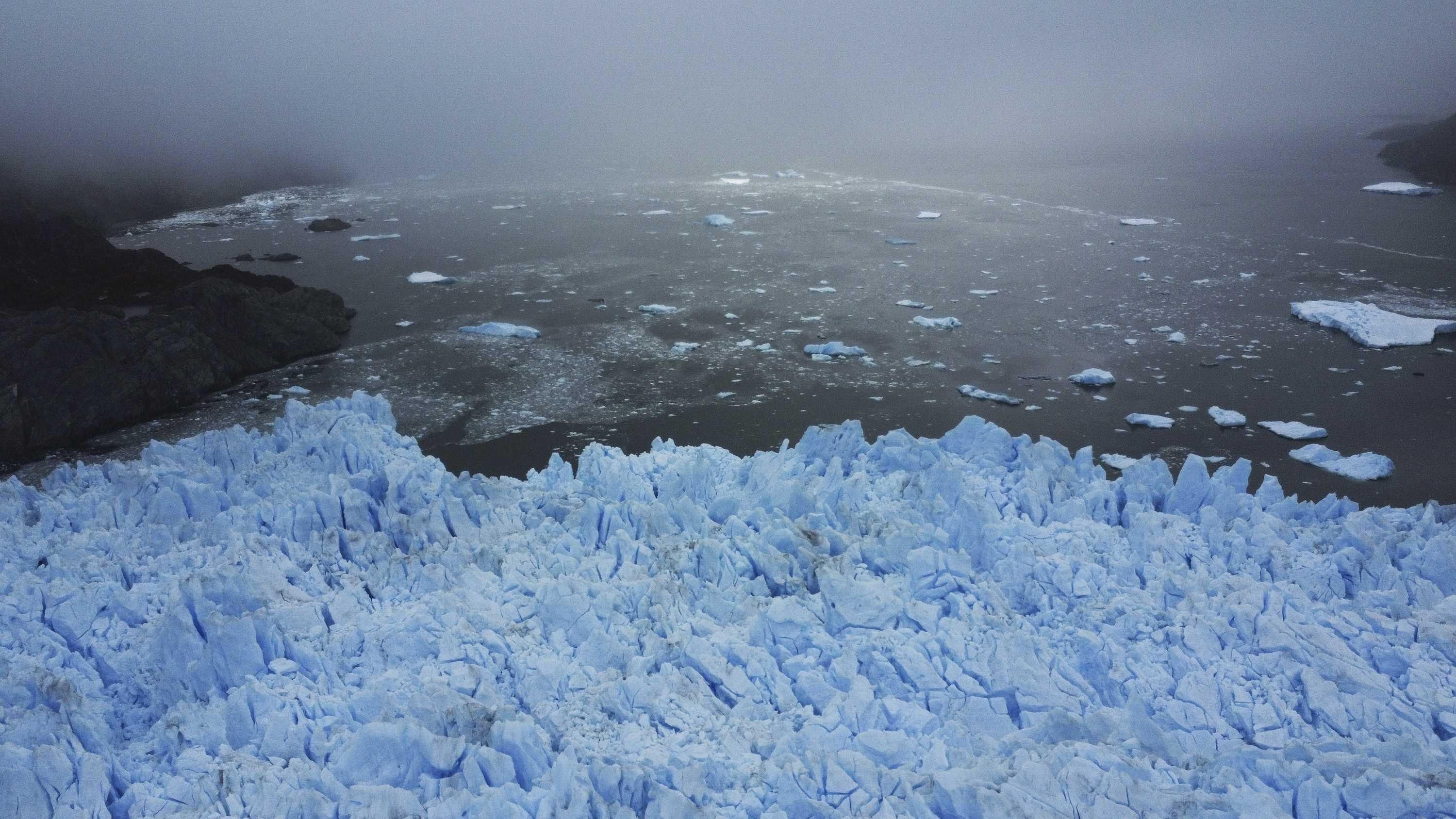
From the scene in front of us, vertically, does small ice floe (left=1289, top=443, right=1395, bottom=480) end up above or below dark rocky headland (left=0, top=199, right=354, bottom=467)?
below

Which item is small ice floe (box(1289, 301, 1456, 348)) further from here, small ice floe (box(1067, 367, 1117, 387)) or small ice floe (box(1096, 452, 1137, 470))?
small ice floe (box(1096, 452, 1137, 470))

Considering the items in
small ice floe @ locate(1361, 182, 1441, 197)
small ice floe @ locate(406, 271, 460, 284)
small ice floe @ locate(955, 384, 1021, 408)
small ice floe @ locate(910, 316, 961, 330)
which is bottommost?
small ice floe @ locate(955, 384, 1021, 408)

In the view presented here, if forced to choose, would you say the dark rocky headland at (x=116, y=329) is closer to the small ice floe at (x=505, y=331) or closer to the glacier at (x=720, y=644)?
the small ice floe at (x=505, y=331)

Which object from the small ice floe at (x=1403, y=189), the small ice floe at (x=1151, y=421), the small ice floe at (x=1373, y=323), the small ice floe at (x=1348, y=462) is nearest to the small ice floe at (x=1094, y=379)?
the small ice floe at (x=1151, y=421)

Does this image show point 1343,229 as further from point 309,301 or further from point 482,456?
point 309,301

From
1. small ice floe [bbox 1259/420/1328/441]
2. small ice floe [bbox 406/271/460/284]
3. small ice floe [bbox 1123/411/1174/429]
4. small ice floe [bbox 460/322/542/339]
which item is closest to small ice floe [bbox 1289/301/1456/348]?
small ice floe [bbox 1259/420/1328/441]

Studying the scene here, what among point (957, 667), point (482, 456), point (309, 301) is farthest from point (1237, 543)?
point (309, 301)

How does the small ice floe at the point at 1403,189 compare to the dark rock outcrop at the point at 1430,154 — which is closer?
the small ice floe at the point at 1403,189
